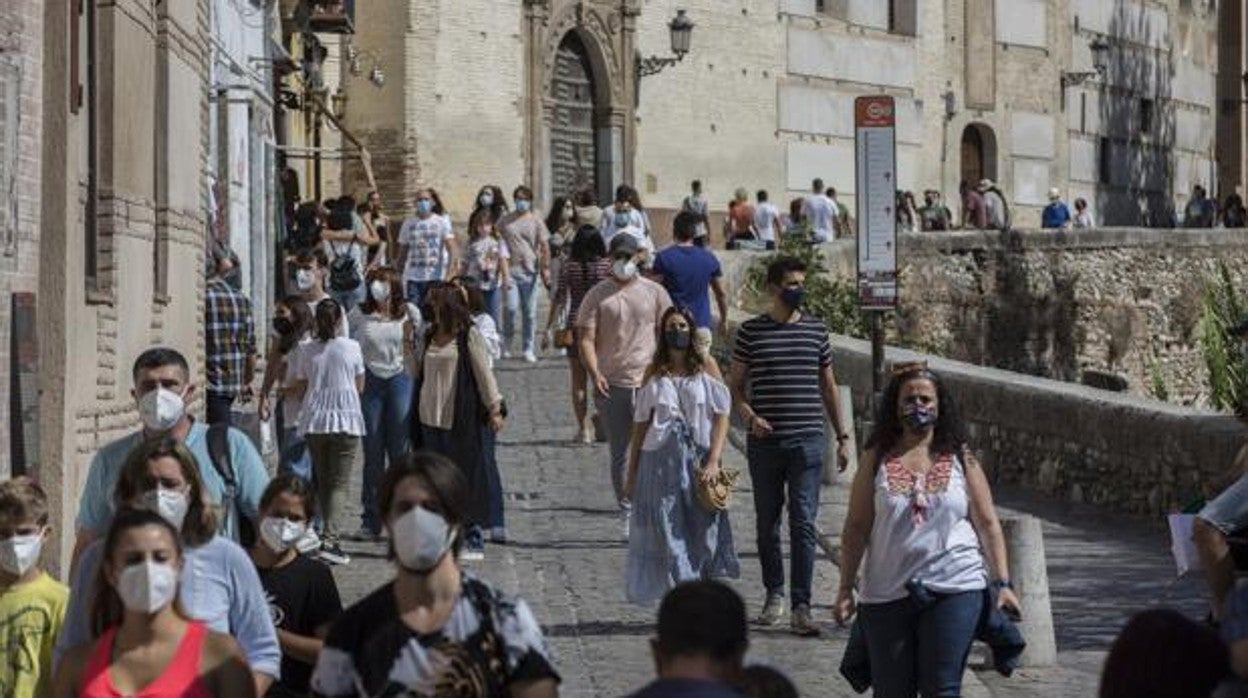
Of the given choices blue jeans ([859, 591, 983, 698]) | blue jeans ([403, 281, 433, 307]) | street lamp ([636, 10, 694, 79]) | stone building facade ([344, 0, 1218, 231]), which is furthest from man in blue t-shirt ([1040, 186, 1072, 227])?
blue jeans ([859, 591, 983, 698])

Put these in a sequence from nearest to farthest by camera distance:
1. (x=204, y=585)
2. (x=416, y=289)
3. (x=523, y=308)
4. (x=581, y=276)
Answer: (x=204, y=585) < (x=581, y=276) < (x=416, y=289) < (x=523, y=308)

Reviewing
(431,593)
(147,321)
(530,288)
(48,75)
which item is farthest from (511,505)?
(431,593)

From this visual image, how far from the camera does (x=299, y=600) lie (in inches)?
335

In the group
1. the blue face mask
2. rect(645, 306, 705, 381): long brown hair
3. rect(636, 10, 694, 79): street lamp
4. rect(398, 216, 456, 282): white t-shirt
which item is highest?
rect(636, 10, 694, 79): street lamp

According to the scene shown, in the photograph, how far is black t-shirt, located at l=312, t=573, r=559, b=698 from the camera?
20.9 feet

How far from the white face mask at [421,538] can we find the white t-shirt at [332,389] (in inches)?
376

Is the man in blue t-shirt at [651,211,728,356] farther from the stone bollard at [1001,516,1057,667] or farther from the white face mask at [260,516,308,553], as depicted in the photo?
the white face mask at [260,516,308,553]

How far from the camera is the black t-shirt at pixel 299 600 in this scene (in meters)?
8.46

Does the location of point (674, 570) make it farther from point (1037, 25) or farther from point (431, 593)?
Answer: point (1037, 25)

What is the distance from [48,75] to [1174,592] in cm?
662

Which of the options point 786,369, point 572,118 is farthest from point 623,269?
point 572,118

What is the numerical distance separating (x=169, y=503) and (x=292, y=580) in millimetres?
773

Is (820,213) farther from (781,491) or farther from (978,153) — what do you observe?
(781,491)

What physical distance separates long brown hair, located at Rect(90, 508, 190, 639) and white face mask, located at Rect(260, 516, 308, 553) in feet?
5.07
